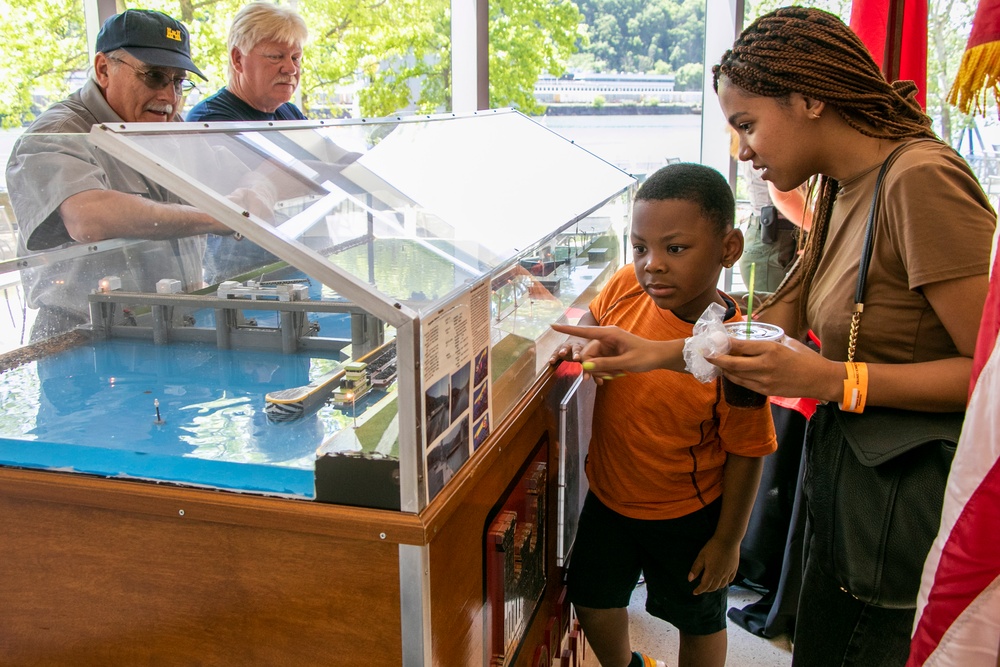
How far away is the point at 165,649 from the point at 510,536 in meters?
0.64

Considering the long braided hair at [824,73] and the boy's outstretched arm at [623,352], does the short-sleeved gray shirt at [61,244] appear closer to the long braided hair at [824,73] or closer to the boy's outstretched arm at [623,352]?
the boy's outstretched arm at [623,352]

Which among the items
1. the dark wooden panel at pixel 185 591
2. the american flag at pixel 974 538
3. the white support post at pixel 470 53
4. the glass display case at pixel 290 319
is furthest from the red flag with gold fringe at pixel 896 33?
the dark wooden panel at pixel 185 591

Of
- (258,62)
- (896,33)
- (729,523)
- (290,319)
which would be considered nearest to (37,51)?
(258,62)

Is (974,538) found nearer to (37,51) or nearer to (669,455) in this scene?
(669,455)

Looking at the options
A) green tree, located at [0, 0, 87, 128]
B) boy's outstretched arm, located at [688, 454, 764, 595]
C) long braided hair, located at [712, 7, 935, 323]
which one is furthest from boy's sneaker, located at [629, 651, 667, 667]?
green tree, located at [0, 0, 87, 128]

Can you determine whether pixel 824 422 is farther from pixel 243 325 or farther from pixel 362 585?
pixel 243 325

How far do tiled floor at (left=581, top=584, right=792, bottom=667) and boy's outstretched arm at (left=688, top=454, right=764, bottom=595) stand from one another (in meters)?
0.94

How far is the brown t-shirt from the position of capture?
1.24 metres

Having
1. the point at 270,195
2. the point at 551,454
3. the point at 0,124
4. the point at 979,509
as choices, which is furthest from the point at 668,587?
the point at 0,124

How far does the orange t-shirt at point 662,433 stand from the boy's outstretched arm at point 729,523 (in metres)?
0.04

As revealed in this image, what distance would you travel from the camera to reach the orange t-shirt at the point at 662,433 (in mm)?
1739

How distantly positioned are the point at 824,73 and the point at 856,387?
535 mm

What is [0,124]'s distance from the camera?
6.02 m

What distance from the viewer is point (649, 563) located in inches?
76.4
